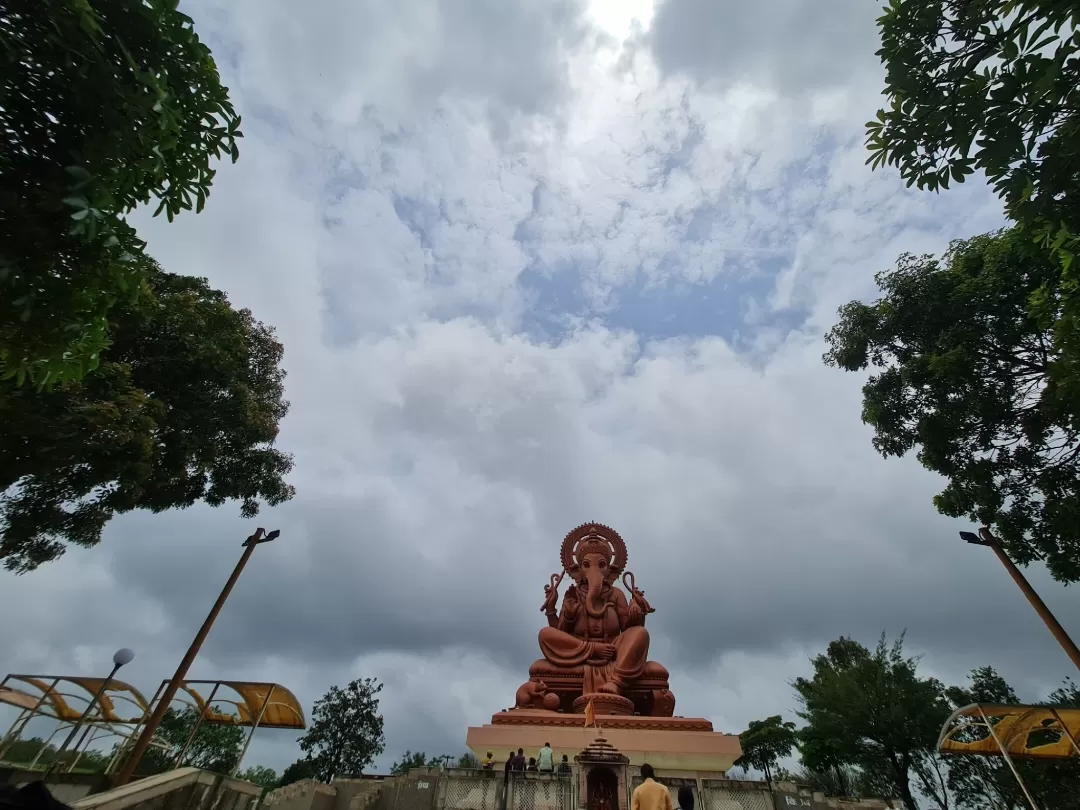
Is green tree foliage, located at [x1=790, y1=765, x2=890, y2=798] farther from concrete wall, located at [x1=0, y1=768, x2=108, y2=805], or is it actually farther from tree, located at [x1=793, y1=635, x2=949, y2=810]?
concrete wall, located at [x1=0, y1=768, x2=108, y2=805]


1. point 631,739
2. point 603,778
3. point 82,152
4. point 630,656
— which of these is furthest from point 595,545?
point 82,152

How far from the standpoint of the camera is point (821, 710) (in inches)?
883

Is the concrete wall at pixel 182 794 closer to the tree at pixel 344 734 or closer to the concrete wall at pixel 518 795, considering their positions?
the concrete wall at pixel 518 795

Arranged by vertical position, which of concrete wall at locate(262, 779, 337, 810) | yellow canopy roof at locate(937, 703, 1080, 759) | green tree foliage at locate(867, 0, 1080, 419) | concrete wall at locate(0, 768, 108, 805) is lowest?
concrete wall at locate(0, 768, 108, 805)

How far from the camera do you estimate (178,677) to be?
30.4 feet

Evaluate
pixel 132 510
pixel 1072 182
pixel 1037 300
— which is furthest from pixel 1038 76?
pixel 132 510

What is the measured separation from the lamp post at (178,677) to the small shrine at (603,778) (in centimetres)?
701

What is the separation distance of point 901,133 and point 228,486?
15.2m

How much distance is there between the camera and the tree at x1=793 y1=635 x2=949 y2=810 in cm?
2053

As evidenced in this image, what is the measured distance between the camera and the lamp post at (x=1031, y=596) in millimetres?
8203

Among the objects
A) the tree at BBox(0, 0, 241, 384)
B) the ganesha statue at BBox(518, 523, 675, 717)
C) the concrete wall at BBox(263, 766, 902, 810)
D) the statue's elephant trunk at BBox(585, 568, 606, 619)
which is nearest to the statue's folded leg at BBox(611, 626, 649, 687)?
the ganesha statue at BBox(518, 523, 675, 717)

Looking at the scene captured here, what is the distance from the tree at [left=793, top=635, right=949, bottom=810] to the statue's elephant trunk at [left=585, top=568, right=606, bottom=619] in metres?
10.7

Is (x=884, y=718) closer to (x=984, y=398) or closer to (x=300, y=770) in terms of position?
(x=984, y=398)

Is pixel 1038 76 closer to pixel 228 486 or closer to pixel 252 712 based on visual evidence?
pixel 252 712
